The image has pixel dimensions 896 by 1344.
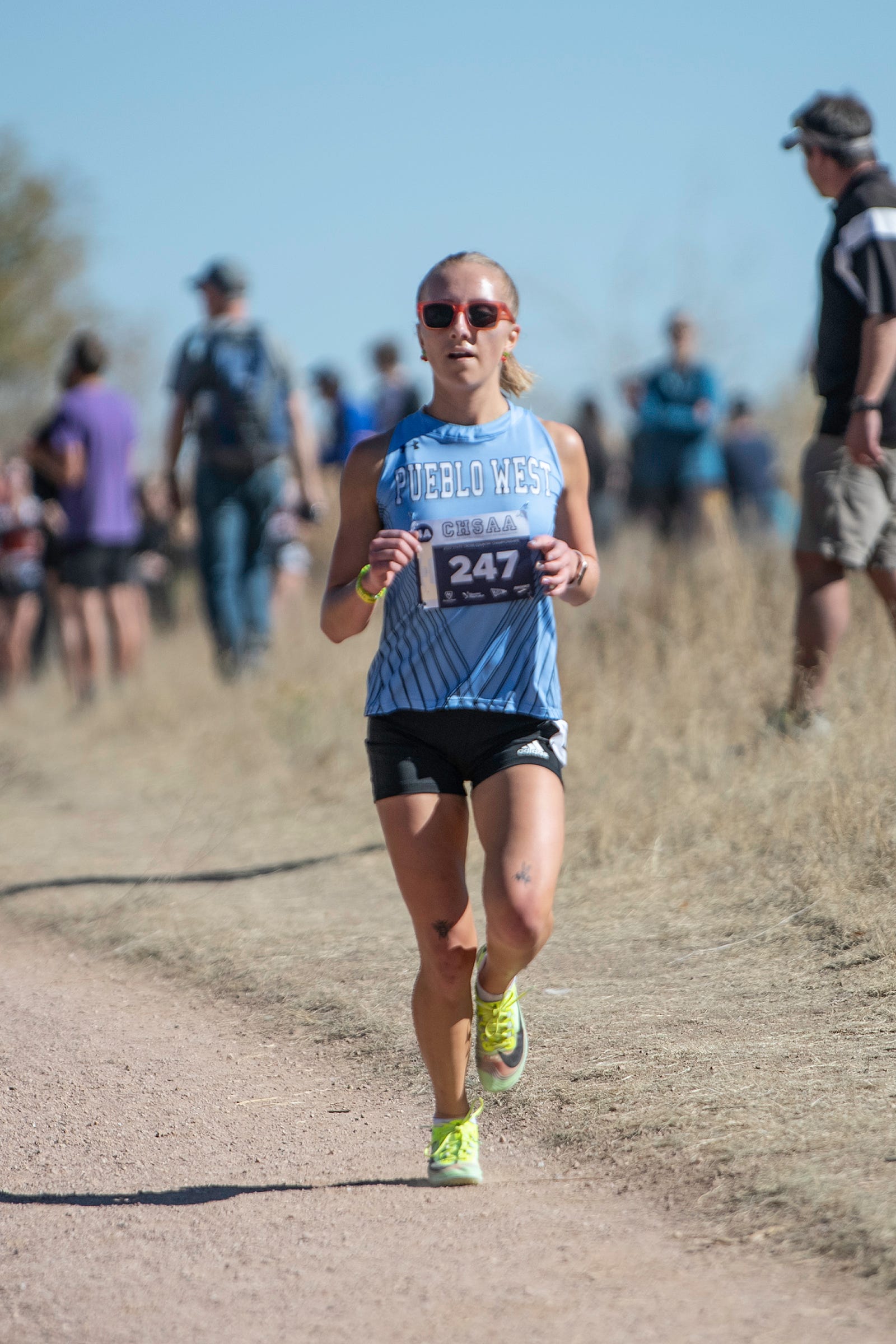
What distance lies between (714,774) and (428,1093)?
247 cm

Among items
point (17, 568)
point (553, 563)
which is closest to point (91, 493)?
point (17, 568)

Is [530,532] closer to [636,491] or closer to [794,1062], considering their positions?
[794,1062]

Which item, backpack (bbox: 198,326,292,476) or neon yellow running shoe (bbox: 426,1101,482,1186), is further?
backpack (bbox: 198,326,292,476)

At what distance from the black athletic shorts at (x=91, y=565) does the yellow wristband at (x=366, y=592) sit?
6379 mm

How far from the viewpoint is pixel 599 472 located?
1532 cm

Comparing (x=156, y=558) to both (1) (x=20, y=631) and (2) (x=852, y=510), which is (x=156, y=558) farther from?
(2) (x=852, y=510)

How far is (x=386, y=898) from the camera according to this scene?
5512mm

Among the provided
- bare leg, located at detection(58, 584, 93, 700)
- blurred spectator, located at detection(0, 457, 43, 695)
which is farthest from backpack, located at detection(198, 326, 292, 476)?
blurred spectator, located at detection(0, 457, 43, 695)

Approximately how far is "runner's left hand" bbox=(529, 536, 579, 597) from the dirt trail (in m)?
1.22

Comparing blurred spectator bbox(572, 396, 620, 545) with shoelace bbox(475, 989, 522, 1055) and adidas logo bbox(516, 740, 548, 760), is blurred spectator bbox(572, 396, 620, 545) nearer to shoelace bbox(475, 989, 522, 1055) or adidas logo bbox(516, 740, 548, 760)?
adidas logo bbox(516, 740, 548, 760)

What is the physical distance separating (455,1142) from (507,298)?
1.80 metres

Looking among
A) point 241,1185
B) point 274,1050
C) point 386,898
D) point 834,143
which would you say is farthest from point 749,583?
point 241,1185

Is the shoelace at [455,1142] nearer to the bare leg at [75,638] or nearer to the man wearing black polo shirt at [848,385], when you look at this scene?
the man wearing black polo shirt at [848,385]

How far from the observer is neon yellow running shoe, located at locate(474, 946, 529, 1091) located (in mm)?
3240
